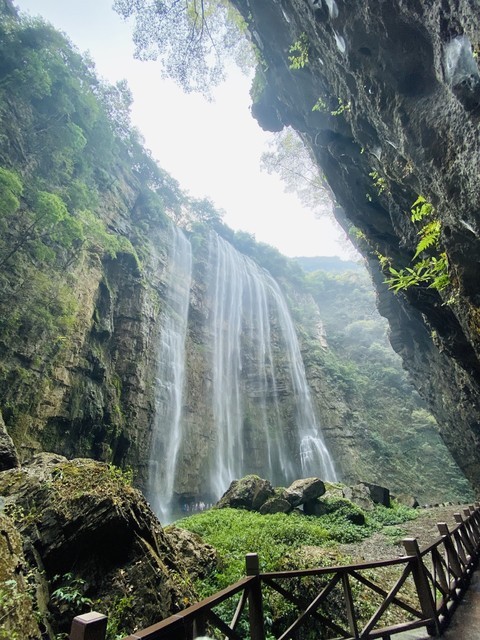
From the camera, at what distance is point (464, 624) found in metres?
3.94

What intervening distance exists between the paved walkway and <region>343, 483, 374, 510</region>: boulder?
9.10 metres

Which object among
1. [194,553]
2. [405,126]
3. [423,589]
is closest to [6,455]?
[194,553]

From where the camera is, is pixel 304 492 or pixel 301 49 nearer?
pixel 301 49

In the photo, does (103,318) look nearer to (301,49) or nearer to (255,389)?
(301,49)

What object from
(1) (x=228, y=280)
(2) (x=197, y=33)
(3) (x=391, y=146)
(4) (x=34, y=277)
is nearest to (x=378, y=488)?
(3) (x=391, y=146)

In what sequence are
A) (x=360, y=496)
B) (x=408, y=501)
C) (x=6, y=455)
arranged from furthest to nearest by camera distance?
(x=408, y=501), (x=360, y=496), (x=6, y=455)

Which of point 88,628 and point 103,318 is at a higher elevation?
point 103,318

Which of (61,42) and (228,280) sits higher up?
(61,42)

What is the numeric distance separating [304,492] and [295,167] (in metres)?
20.6

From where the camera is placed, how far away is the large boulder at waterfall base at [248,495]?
1254 centimetres

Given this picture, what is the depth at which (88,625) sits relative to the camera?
1617 millimetres

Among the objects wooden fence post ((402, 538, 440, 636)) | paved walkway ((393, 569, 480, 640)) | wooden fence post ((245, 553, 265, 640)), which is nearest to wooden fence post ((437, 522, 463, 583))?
paved walkway ((393, 569, 480, 640))

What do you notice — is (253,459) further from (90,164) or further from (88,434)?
(90,164)

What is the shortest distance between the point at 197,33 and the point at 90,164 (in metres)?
10.3
